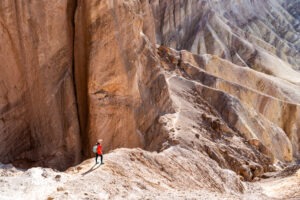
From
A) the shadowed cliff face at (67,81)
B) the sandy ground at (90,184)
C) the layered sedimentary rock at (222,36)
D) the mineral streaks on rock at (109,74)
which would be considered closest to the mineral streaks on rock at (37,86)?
the shadowed cliff face at (67,81)

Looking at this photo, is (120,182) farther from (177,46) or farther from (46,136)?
(177,46)

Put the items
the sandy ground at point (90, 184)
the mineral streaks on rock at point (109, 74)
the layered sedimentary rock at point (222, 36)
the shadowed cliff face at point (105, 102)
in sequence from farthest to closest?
the layered sedimentary rock at point (222, 36)
the mineral streaks on rock at point (109, 74)
the shadowed cliff face at point (105, 102)
the sandy ground at point (90, 184)

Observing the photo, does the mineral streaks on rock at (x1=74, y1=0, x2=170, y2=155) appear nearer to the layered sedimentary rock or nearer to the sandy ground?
the sandy ground

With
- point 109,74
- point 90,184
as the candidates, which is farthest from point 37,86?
point 90,184

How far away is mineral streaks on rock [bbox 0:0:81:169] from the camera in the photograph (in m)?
14.7

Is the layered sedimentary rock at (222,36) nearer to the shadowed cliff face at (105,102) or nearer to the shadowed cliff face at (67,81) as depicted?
the shadowed cliff face at (105,102)

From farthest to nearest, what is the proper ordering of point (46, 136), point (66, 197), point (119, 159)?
point (46, 136) → point (119, 159) → point (66, 197)

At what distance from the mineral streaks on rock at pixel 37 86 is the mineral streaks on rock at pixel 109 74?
0.61 m

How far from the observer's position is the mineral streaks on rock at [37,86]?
48.2 feet

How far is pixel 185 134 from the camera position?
21109 millimetres

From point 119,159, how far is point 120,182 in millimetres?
1625

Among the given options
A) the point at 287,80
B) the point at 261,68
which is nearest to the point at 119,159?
the point at 287,80

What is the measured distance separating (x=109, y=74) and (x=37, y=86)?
341 cm

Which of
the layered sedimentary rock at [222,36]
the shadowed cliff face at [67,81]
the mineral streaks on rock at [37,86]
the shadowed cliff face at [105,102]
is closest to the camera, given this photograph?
the mineral streaks on rock at [37,86]
